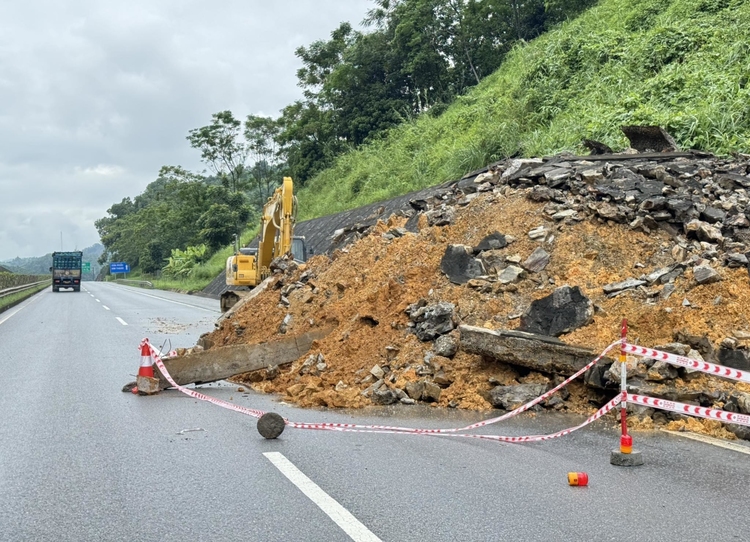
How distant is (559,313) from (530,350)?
95cm

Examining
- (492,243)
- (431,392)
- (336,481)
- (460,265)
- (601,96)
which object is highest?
(601,96)

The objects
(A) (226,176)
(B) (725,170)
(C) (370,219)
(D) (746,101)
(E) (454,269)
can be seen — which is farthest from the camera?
(A) (226,176)

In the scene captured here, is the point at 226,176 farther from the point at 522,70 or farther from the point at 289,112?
the point at 522,70

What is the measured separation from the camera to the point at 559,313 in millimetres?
8648

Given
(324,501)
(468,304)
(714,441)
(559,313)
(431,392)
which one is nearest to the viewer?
(324,501)

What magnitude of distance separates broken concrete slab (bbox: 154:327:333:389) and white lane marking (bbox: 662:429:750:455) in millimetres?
5301

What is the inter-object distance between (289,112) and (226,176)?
433 inches

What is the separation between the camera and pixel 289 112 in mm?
57969

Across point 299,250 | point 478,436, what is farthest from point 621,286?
point 299,250

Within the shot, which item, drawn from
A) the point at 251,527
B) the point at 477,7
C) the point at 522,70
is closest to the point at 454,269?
the point at 251,527

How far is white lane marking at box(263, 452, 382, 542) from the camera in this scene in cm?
418

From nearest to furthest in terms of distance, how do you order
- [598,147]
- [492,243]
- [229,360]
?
[229,360] < [492,243] < [598,147]

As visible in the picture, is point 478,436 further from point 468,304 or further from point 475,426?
point 468,304

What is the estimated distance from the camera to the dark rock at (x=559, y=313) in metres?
8.54
